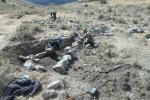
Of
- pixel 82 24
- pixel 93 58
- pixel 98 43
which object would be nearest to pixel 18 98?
pixel 93 58

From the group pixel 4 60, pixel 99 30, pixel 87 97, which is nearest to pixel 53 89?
pixel 87 97

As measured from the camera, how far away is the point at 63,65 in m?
14.8

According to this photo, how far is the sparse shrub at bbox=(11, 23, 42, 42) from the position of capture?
1766 cm

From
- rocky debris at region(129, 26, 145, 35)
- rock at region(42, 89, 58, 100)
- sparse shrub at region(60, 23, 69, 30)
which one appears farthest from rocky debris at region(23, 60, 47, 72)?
rocky debris at region(129, 26, 145, 35)

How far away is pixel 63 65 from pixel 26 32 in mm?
4157

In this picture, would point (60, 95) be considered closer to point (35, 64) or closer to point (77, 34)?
point (35, 64)

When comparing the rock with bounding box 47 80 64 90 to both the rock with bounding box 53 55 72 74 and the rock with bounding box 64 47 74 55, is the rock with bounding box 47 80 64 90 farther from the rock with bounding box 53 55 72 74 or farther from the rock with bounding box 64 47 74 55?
the rock with bounding box 64 47 74 55

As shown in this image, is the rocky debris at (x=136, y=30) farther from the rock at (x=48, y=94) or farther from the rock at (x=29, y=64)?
the rock at (x=48, y=94)

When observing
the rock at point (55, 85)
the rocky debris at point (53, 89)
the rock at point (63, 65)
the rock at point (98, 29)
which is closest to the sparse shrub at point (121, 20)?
the rock at point (98, 29)

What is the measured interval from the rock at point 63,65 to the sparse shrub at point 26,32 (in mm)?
2870

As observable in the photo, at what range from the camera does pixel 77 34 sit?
1938cm

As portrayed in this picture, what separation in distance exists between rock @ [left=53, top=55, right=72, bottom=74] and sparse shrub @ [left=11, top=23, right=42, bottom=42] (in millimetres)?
2870

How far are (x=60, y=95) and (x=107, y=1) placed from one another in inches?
1282

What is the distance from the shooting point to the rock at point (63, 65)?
47.5 ft
